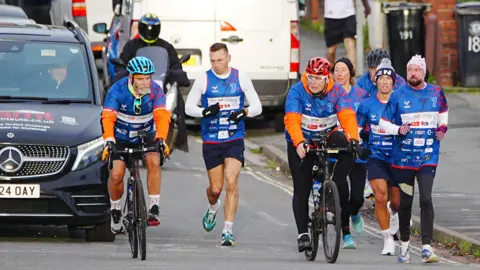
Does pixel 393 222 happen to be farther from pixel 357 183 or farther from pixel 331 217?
pixel 331 217

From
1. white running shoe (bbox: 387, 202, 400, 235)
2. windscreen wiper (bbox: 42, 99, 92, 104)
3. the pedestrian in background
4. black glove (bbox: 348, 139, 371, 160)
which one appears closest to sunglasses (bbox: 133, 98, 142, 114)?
windscreen wiper (bbox: 42, 99, 92, 104)

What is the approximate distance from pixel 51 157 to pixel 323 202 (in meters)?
2.32

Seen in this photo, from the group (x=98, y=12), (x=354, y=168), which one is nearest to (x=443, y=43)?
(x=98, y=12)

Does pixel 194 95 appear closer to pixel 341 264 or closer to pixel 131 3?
pixel 341 264

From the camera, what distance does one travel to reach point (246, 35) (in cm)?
2264

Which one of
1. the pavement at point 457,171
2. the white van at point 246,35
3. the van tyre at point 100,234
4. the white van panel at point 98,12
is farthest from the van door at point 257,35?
the van tyre at point 100,234

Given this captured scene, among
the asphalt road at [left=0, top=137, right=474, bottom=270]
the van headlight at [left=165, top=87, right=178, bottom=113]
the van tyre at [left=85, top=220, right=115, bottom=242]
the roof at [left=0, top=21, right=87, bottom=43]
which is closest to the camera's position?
the asphalt road at [left=0, top=137, right=474, bottom=270]

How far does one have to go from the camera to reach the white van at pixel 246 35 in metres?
22.4

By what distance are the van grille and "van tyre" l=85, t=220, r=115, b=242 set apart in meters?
0.75

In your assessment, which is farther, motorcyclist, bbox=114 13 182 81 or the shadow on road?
motorcyclist, bbox=114 13 182 81

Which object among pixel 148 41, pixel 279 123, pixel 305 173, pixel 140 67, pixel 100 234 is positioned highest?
pixel 140 67

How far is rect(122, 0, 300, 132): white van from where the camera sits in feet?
73.6

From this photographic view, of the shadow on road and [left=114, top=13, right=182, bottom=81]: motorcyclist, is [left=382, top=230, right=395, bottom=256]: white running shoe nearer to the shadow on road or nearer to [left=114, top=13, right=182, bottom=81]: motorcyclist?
the shadow on road

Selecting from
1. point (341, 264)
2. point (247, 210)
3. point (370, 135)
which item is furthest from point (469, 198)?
point (341, 264)
